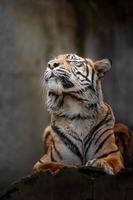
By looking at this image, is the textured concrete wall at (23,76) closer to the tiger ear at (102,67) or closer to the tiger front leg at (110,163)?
the tiger ear at (102,67)

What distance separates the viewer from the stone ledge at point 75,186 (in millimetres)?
3951

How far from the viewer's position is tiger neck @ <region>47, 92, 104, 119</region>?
16.7 ft

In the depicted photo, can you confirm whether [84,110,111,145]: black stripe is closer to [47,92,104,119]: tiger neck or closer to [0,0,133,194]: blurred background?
[47,92,104,119]: tiger neck

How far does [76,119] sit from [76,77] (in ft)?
0.77

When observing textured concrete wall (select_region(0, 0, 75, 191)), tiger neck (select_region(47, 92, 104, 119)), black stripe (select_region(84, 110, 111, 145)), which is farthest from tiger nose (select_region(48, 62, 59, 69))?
textured concrete wall (select_region(0, 0, 75, 191))

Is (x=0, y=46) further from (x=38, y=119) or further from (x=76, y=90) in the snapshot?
(x=76, y=90)

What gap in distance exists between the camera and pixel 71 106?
5102 mm

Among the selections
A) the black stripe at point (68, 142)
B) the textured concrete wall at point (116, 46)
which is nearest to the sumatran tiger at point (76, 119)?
the black stripe at point (68, 142)

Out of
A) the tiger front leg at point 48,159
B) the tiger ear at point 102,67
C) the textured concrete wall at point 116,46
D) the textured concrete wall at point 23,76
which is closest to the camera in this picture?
the tiger front leg at point 48,159

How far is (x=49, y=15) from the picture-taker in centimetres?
633

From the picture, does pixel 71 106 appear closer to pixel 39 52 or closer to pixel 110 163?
pixel 110 163

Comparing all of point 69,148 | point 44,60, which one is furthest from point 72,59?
point 44,60

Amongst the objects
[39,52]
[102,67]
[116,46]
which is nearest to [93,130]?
[102,67]

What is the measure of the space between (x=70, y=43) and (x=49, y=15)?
24 centimetres
